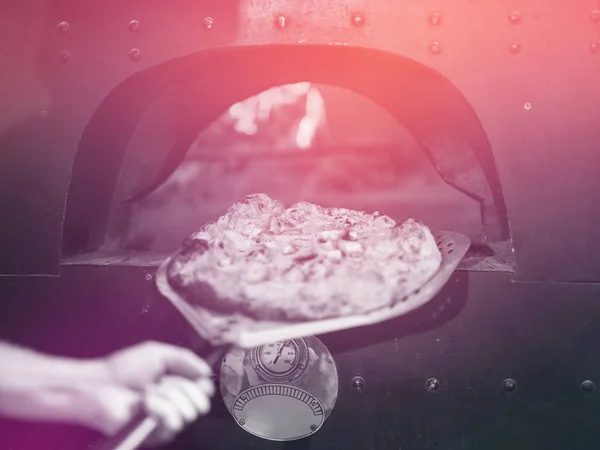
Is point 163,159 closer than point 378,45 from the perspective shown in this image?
No

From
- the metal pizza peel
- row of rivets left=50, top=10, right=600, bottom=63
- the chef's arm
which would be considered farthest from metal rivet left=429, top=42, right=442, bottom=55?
the chef's arm

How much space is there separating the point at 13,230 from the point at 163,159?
351 mm

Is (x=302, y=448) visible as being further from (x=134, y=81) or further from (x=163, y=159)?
(x=134, y=81)

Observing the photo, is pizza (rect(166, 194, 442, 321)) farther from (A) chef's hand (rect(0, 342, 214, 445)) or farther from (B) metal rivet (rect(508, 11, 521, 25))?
(B) metal rivet (rect(508, 11, 521, 25))

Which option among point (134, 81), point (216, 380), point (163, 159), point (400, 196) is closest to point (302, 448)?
point (216, 380)

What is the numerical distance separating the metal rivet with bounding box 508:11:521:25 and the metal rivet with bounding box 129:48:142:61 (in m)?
0.71

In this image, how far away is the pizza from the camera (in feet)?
3.12

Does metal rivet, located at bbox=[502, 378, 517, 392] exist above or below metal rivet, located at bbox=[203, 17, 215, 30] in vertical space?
below

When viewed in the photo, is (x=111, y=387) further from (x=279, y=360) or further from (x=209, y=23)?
(x=209, y=23)

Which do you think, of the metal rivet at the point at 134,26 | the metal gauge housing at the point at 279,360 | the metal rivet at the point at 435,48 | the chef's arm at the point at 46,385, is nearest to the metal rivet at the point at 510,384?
the metal gauge housing at the point at 279,360

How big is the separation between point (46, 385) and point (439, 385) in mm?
784

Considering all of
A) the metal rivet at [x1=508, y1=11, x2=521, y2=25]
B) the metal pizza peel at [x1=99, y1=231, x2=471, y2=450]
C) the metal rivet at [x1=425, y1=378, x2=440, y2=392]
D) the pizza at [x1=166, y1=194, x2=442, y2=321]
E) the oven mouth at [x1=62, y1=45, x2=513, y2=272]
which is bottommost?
the metal rivet at [x1=425, y1=378, x2=440, y2=392]

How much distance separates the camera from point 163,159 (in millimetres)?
1280

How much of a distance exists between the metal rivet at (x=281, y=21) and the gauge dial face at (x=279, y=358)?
2.01 ft
